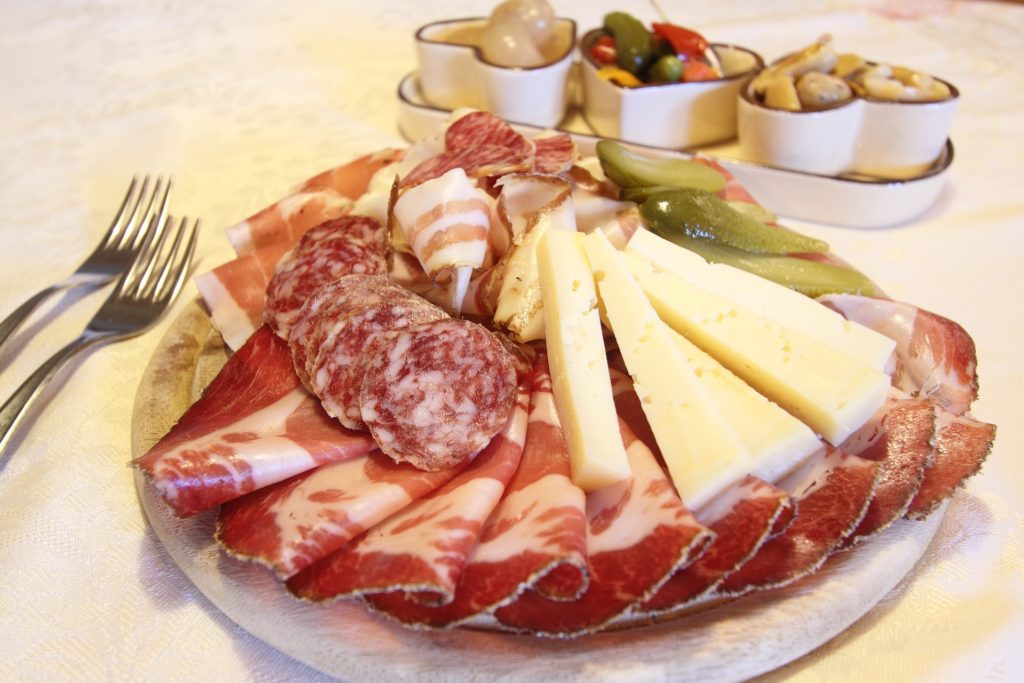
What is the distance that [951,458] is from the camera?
3.48ft

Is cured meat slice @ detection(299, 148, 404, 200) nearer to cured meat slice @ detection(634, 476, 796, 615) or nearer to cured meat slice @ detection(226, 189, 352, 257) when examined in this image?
cured meat slice @ detection(226, 189, 352, 257)

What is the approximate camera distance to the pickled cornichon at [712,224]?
55.5 inches

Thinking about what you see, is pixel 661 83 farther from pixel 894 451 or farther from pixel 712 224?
pixel 894 451

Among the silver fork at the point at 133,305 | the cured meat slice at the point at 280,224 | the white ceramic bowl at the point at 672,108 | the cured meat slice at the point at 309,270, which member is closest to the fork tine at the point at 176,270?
the silver fork at the point at 133,305

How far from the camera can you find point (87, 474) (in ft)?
4.26

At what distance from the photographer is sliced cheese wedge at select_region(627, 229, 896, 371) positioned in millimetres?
1160

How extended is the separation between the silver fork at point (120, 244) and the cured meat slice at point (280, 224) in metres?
0.45

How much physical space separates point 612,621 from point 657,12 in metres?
3.11

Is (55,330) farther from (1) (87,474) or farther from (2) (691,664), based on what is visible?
(2) (691,664)

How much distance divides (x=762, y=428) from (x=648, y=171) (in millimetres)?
734

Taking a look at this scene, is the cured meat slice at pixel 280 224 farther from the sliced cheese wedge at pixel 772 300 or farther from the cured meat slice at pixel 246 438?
the sliced cheese wedge at pixel 772 300

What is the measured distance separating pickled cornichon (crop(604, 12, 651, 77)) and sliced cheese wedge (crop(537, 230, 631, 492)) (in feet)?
4.13

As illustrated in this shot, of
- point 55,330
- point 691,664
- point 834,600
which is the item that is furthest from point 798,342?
point 55,330

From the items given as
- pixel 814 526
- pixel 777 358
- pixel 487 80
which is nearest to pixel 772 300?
pixel 777 358
